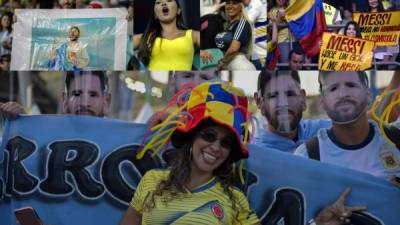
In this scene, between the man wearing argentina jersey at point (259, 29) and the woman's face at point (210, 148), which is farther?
the man wearing argentina jersey at point (259, 29)

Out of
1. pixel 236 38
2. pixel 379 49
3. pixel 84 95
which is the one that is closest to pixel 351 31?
pixel 379 49

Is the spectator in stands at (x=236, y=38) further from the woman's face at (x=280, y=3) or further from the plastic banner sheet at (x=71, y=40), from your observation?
the plastic banner sheet at (x=71, y=40)

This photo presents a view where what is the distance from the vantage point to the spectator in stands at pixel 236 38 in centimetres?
304

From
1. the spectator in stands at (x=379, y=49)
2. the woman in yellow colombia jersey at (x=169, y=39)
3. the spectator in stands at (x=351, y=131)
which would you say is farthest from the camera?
the woman in yellow colombia jersey at (x=169, y=39)

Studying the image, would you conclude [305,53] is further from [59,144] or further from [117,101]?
[59,144]

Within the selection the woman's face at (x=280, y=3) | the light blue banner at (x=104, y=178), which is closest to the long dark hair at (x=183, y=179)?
the light blue banner at (x=104, y=178)

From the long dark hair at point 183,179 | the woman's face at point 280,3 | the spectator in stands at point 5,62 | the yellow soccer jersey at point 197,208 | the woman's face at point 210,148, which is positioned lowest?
the yellow soccer jersey at point 197,208

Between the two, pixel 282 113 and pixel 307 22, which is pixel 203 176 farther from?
pixel 307 22

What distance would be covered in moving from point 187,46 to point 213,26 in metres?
0.17

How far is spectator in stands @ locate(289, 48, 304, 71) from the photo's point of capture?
3.01 meters

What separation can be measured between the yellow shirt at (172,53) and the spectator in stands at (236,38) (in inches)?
6.2

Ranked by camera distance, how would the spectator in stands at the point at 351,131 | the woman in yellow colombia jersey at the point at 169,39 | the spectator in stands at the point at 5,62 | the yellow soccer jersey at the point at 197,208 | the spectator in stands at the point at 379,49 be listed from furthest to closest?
the spectator in stands at the point at 5,62
the woman in yellow colombia jersey at the point at 169,39
the spectator in stands at the point at 379,49
the spectator in stands at the point at 351,131
the yellow soccer jersey at the point at 197,208

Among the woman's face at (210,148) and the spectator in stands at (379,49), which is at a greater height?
the spectator in stands at (379,49)

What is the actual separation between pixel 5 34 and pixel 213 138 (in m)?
1.51
